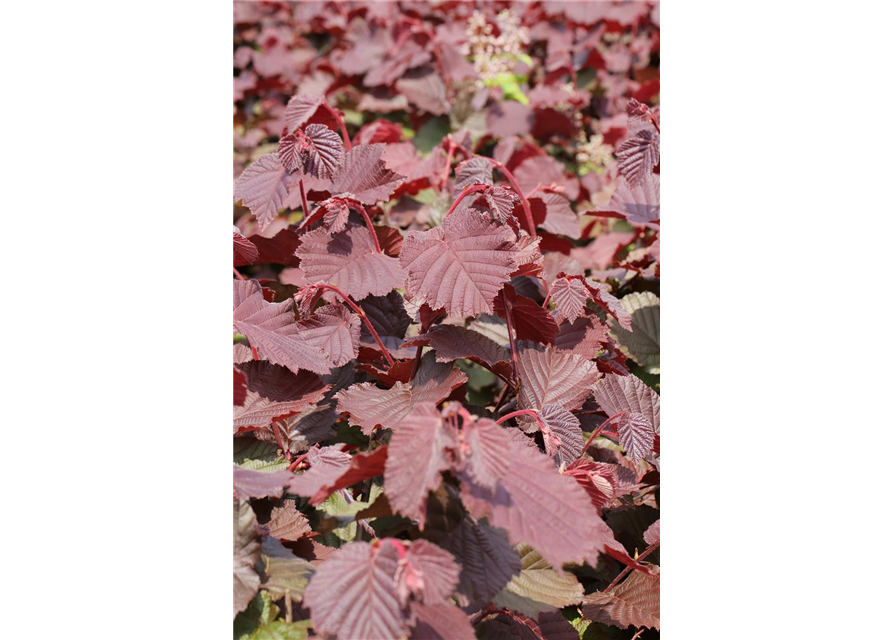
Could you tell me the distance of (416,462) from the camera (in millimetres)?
909

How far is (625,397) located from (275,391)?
63 cm

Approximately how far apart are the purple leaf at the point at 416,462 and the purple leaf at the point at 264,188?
682 mm

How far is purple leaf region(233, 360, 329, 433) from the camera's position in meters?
1.25

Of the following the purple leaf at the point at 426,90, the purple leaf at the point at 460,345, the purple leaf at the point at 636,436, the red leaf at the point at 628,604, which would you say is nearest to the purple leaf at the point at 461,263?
the purple leaf at the point at 460,345

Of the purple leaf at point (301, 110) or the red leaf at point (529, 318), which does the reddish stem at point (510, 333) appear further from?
the purple leaf at point (301, 110)

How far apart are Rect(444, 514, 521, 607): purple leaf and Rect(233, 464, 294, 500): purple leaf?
0.78 ft

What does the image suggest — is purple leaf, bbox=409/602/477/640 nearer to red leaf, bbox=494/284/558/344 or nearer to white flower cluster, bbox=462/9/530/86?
red leaf, bbox=494/284/558/344

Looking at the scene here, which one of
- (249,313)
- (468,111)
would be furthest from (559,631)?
(468,111)

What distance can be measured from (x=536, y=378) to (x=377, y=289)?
33 centimetres

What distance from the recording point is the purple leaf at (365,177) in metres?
1.54

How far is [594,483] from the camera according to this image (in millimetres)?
1172

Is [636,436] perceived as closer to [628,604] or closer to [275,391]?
[628,604]

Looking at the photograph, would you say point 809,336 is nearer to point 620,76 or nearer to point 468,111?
point 468,111

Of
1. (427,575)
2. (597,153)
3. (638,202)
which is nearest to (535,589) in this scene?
(427,575)
